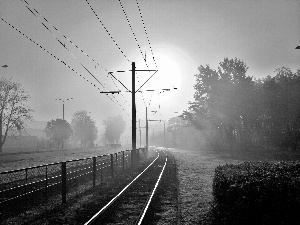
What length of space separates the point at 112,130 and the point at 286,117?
9592 centimetres

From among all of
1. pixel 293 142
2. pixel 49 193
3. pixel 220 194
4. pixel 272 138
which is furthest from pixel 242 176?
pixel 272 138

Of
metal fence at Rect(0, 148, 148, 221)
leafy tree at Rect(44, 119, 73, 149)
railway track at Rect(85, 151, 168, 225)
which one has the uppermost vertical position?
leafy tree at Rect(44, 119, 73, 149)

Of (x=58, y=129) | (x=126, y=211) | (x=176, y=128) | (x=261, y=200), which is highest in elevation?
(x=176, y=128)

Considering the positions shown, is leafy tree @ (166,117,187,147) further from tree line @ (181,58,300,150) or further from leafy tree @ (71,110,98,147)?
tree line @ (181,58,300,150)

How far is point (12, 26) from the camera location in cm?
1030

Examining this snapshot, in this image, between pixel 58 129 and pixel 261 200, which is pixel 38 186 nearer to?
pixel 261 200

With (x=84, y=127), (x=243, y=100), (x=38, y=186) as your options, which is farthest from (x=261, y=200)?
(x=84, y=127)

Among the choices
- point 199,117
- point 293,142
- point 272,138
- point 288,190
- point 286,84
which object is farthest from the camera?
point 199,117

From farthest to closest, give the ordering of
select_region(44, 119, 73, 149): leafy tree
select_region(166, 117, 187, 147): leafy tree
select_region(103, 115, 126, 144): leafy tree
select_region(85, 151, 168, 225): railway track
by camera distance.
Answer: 1. select_region(103, 115, 126, 144): leafy tree
2. select_region(166, 117, 187, 147): leafy tree
3. select_region(44, 119, 73, 149): leafy tree
4. select_region(85, 151, 168, 225): railway track

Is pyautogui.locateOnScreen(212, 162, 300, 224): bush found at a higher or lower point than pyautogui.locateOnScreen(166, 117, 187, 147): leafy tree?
lower

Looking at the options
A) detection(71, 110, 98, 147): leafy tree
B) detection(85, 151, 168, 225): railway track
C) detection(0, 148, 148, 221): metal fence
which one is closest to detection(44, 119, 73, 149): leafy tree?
detection(71, 110, 98, 147): leafy tree

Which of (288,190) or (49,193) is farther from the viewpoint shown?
(49,193)

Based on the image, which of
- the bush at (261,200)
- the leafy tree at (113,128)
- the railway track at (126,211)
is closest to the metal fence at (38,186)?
the railway track at (126,211)

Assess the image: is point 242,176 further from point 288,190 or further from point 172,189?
point 172,189
